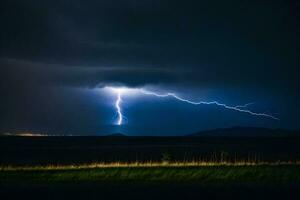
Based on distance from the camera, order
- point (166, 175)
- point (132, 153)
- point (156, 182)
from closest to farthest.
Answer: point (156, 182)
point (166, 175)
point (132, 153)

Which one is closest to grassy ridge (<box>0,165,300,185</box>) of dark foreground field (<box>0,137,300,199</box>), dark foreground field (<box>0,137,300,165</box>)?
dark foreground field (<box>0,137,300,199</box>)

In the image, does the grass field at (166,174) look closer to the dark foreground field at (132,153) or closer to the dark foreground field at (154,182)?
the dark foreground field at (154,182)

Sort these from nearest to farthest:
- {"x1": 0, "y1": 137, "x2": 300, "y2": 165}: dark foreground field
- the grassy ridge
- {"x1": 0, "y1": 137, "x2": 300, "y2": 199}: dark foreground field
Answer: {"x1": 0, "y1": 137, "x2": 300, "y2": 199}: dark foreground field < the grassy ridge < {"x1": 0, "y1": 137, "x2": 300, "y2": 165}: dark foreground field

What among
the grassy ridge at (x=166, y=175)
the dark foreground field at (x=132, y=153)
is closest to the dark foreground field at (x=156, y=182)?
the grassy ridge at (x=166, y=175)

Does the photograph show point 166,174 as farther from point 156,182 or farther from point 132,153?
point 132,153

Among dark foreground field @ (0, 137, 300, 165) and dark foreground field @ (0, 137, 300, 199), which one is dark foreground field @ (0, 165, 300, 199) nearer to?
dark foreground field @ (0, 137, 300, 199)

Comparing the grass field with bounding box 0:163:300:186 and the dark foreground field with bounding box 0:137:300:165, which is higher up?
the dark foreground field with bounding box 0:137:300:165

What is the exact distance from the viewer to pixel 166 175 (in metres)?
44.8

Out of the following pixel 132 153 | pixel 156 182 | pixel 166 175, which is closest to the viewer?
pixel 156 182

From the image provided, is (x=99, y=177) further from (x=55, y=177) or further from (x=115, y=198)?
(x=115, y=198)

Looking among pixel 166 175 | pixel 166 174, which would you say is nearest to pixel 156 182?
pixel 166 175

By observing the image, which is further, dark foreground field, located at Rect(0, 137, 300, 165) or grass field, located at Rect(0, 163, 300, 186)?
dark foreground field, located at Rect(0, 137, 300, 165)

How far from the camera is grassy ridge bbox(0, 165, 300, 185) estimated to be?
142ft

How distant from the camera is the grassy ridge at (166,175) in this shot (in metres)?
43.2
